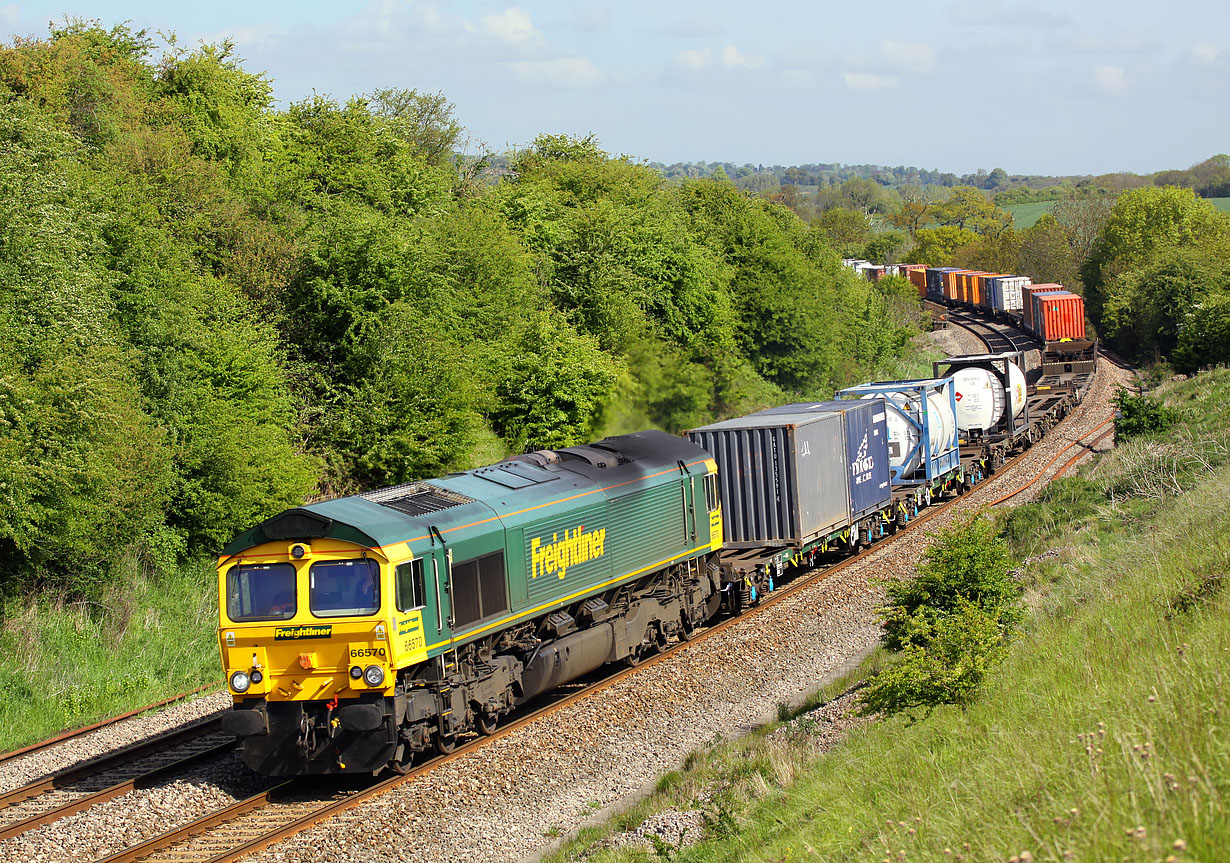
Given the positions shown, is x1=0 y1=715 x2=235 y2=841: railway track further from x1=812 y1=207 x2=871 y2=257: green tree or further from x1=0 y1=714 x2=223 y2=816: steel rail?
x1=812 y1=207 x2=871 y2=257: green tree

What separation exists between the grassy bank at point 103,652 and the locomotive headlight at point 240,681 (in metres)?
5.77

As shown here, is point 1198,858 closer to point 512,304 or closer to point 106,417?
point 106,417

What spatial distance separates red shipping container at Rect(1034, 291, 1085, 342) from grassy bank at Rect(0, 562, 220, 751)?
48881mm

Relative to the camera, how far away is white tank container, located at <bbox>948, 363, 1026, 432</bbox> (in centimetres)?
3656

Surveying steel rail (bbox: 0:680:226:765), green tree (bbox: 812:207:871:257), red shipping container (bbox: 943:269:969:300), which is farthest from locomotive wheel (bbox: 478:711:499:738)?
green tree (bbox: 812:207:871:257)

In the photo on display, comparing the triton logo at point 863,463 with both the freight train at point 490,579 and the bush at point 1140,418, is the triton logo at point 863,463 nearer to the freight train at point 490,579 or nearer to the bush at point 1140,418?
the freight train at point 490,579

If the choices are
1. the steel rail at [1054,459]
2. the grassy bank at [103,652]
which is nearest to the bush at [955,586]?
the grassy bank at [103,652]

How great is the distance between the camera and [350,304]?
31.4 m

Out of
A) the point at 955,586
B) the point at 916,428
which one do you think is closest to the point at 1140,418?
the point at 916,428

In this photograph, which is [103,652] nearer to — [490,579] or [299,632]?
[299,632]

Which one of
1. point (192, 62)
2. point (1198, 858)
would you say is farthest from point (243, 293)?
point (1198, 858)

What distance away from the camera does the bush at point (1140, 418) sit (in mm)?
32969

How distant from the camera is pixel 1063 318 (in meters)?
59.1

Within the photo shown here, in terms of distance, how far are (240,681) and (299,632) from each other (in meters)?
0.99
